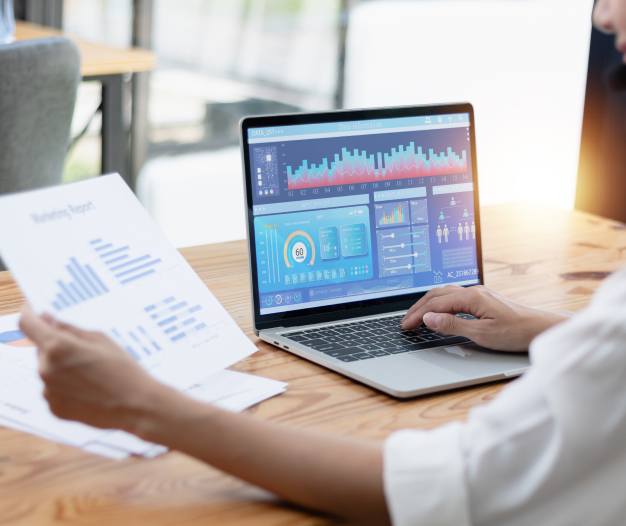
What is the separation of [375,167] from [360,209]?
6 centimetres

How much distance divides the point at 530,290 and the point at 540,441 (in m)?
0.67

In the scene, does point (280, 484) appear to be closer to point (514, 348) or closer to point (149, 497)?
point (149, 497)

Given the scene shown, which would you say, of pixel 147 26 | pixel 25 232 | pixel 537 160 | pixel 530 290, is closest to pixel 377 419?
pixel 25 232

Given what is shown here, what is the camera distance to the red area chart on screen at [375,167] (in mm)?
962

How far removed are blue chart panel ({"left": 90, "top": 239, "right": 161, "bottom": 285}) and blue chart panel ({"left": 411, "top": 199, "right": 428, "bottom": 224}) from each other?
39 cm

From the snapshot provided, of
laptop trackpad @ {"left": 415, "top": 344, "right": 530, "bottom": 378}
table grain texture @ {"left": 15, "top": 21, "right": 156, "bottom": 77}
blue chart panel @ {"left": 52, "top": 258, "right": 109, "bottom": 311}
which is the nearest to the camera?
blue chart panel @ {"left": 52, "top": 258, "right": 109, "bottom": 311}

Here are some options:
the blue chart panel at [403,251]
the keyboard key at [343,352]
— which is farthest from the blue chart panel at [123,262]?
the blue chart panel at [403,251]

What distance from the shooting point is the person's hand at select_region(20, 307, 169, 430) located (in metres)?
0.60

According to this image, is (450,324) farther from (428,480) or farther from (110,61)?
(110,61)

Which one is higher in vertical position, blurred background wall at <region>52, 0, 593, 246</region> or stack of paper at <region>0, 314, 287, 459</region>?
blurred background wall at <region>52, 0, 593, 246</region>

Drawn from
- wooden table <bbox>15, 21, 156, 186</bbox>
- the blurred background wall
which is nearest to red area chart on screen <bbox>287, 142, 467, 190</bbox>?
wooden table <bbox>15, 21, 156, 186</bbox>

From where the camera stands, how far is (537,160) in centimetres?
286

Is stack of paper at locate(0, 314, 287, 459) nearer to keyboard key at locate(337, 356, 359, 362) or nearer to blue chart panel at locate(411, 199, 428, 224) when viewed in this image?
keyboard key at locate(337, 356, 359, 362)

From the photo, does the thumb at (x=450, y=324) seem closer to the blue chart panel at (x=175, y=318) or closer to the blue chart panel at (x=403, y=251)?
the blue chart panel at (x=403, y=251)
